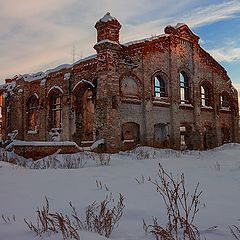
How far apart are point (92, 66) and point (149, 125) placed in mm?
4541

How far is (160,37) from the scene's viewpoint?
1756 cm

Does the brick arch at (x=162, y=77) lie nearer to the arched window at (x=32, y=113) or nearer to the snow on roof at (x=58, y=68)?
the snow on roof at (x=58, y=68)

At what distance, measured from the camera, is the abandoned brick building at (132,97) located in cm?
1531

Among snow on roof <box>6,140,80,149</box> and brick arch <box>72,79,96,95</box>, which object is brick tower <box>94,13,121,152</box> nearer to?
brick arch <box>72,79,96,95</box>

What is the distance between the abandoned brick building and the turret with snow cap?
5 centimetres

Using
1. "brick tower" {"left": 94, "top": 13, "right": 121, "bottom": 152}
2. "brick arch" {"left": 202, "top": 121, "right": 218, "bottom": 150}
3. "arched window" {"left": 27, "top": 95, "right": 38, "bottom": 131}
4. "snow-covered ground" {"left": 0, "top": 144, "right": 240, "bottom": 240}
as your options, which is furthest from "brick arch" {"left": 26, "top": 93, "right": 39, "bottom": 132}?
"snow-covered ground" {"left": 0, "top": 144, "right": 240, "bottom": 240}

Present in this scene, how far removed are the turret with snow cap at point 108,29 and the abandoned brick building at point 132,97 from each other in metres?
0.05

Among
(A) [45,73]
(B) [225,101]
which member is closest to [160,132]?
(B) [225,101]

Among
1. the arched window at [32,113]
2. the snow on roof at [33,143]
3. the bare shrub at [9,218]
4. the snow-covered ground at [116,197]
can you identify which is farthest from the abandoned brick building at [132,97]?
A: the bare shrub at [9,218]

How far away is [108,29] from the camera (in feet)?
50.1

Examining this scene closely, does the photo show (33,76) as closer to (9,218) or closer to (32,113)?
(32,113)

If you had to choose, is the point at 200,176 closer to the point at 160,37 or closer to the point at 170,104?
the point at 170,104

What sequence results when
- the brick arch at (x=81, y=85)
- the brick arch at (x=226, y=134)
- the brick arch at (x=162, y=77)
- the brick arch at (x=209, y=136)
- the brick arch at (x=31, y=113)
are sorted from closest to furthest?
the brick arch at (x=81, y=85), the brick arch at (x=162, y=77), the brick arch at (x=209, y=136), the brick arch at (x=31, y=113), the brick arch at (x=226, y=134)

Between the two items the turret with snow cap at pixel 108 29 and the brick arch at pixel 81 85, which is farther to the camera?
the brick arch at pixel 81 85
